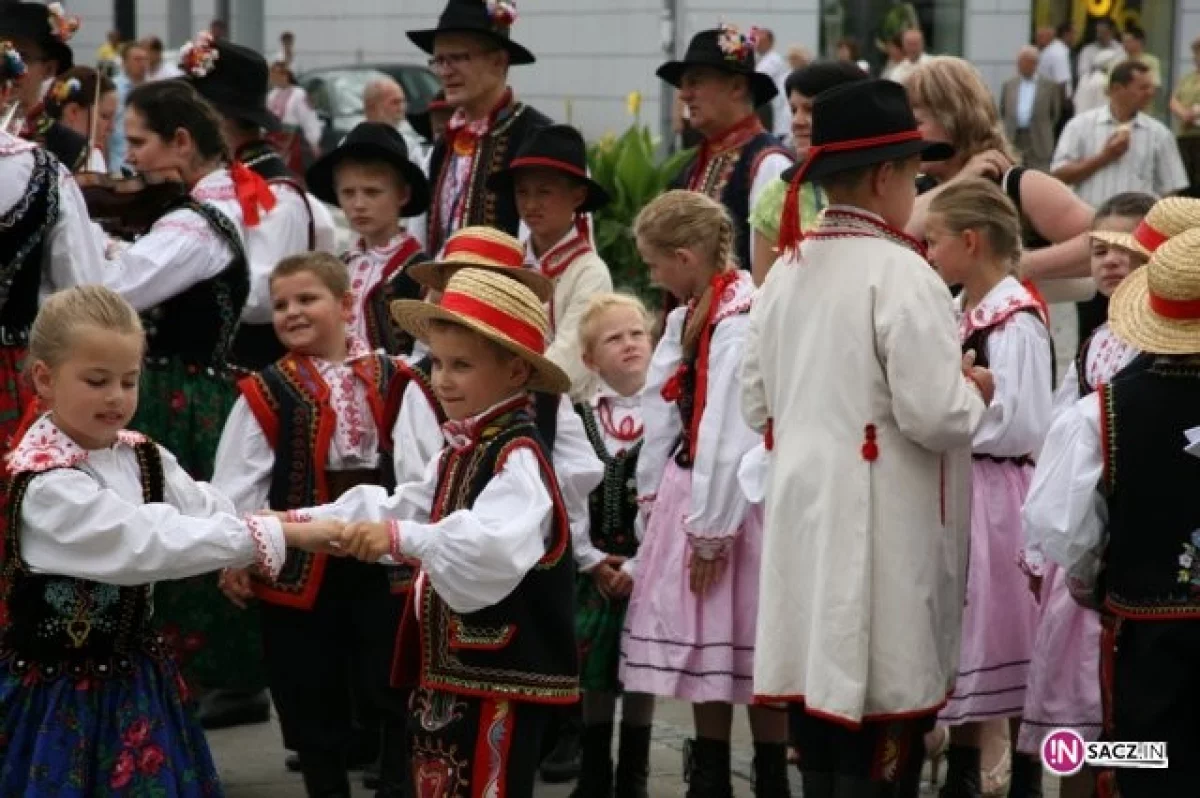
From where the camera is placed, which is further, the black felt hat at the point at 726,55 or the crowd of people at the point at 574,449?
the black felt hat at the point at 726,55

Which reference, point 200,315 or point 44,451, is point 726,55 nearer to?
point 200,315

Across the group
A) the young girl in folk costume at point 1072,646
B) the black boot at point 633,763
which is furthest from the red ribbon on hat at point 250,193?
the young girl in folk costume at point 1072,646

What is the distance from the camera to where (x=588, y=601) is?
6504 millimetres

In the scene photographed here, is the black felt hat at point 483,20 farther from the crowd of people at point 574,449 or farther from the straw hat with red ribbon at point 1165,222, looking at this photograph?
the straw hat with red ribbon at point 1165,222

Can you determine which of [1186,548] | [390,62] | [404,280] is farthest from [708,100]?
[390,62]

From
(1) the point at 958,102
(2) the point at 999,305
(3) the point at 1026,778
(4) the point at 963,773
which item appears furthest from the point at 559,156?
(3) the point at 1026,778

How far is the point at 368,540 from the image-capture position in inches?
187

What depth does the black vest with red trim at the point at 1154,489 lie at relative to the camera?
4859 mm

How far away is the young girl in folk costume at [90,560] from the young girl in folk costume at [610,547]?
1659mm

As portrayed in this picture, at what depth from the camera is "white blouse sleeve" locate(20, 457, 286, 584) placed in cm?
470

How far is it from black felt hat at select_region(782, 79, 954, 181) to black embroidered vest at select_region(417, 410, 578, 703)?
979mm

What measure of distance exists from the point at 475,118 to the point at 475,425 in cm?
288

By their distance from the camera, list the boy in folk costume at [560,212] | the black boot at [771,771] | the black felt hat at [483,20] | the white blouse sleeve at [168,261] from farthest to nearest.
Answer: the black felt hat at [483,20] → the boy in folk costume at [560,212] → the white blouse sleeve at [168,261] → the black boot at [771,771]

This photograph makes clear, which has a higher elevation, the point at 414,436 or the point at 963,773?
the point at 414,436
